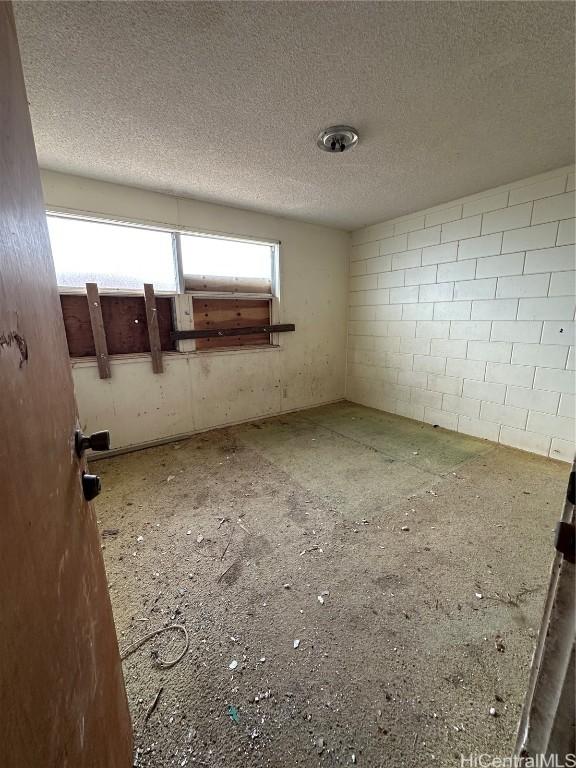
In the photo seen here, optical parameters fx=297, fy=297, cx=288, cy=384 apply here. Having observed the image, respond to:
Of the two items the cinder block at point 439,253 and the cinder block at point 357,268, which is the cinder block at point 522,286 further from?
the cinder block at point 357,268

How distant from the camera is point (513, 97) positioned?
1.60 metres

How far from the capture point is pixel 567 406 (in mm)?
2559

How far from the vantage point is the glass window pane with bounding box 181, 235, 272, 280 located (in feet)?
10.3

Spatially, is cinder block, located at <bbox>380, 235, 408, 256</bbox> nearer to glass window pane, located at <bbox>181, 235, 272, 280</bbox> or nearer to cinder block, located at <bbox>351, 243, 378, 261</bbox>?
cinder block, located at <bbox>351, 243, 378, 261</bbox>

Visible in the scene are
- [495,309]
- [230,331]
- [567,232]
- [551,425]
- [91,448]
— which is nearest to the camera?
[91,448]

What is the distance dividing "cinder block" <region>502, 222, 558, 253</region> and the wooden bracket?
2.36 metres

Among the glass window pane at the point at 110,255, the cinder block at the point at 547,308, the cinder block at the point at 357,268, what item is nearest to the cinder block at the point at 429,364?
the cinder block at the point at 547,308

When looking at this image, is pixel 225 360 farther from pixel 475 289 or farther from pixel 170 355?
pixel 475 289

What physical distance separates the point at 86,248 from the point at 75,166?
606mm

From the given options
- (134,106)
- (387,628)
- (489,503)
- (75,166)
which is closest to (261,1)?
(134,106)

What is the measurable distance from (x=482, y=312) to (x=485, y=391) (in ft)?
2.66

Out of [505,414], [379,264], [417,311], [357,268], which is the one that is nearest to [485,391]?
[505,414]

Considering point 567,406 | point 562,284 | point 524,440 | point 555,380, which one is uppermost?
point 562,284

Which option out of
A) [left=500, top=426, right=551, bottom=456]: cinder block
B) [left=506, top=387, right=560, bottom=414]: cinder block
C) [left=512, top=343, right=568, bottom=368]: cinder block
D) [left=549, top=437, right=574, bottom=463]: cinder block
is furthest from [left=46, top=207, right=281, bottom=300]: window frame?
[left=549, top=437, right=574, bottom=463]: cinder block
